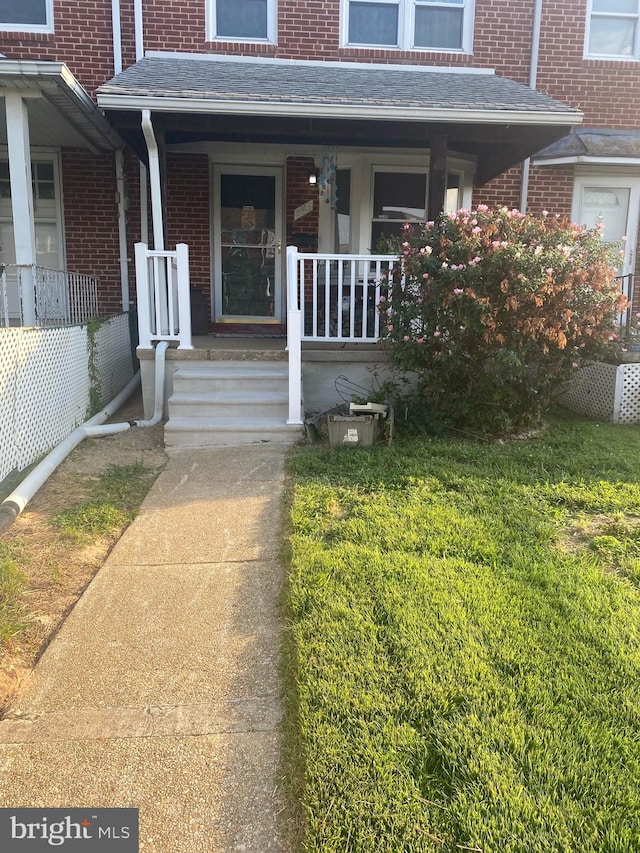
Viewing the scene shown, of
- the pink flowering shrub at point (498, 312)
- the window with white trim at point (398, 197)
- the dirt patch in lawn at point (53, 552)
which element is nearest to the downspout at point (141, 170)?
the window with white trim at point (398, 197)

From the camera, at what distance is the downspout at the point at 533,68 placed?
920 cm

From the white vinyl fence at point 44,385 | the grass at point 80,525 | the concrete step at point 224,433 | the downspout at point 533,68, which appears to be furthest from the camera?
the downspout at point 533,68

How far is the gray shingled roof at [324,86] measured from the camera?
6.63 m

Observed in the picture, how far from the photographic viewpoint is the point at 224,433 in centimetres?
601

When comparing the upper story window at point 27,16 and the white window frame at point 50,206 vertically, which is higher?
the upper story window at point 27,16

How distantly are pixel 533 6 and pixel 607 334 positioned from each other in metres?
6.33

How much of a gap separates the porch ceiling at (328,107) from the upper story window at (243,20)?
724 millimetres

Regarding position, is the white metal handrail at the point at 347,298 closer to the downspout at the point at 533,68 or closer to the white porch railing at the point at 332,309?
the white porch railing at the point at 332,309

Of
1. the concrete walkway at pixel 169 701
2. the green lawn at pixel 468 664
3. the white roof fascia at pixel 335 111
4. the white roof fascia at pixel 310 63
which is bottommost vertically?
the concrete walkway at pixel 169 701

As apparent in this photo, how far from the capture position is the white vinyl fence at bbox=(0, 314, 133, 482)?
467cm

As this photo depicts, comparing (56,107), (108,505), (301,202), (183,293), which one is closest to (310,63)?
(301,202)

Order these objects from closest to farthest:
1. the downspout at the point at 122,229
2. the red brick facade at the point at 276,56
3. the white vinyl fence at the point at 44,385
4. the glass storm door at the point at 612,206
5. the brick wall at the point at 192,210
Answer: the white vinyl fence at the point at 44,385
the red brick facade at the point at 276,56
the downspout at the point at 122,229
the brick wall at the point at 192,210
the glass storm door at the point at 612,206

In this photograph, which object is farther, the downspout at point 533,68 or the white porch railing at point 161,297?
the downspout at point 533,68

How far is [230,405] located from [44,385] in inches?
66.4
